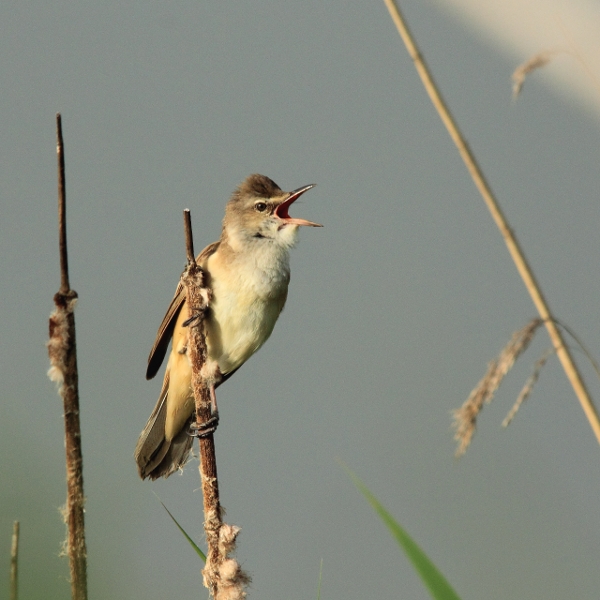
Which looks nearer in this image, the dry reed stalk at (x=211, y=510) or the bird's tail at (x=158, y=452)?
the dry reed stalk at (x=211, y=510)

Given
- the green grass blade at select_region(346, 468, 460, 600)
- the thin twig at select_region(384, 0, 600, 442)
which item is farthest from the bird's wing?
the green grass blade at select_region(346, 468, 460, 600)

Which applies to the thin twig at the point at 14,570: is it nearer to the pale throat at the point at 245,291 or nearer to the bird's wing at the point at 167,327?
the pale throat at the point at 245,291

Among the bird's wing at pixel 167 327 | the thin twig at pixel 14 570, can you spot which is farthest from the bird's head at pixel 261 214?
the thin twig at pixel 14 570

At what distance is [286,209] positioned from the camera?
8.78 feet

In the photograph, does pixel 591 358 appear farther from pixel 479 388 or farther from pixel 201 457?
pixel 201 457

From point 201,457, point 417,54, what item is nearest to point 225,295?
point 201,457

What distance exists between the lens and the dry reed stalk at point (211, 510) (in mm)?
1343

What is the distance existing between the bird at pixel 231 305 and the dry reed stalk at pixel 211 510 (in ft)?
1.80

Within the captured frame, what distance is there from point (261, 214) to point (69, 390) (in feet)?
5.49

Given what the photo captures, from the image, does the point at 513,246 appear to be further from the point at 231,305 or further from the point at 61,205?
the point at 231,305

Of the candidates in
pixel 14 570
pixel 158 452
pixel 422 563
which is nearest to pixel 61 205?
pixel 14 570

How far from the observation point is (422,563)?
1.01 metres

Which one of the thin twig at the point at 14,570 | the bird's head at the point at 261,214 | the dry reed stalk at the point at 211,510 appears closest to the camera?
the thin twig at the point at 14,570

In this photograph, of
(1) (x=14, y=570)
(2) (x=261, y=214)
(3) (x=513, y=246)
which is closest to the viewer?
(1) (x=14, y=570)
